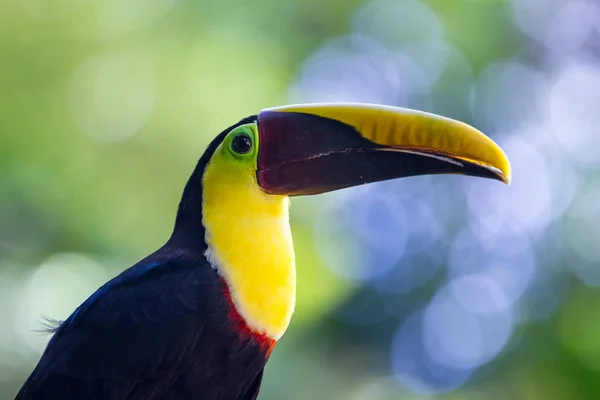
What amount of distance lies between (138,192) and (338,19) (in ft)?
8.05

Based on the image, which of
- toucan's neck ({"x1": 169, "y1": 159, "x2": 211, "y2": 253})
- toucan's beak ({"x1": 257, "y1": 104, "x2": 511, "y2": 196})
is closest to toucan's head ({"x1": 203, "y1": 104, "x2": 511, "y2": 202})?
toucan's beak ({"x1": 257, "y1": 104, "x2": 511, "y2": 196})

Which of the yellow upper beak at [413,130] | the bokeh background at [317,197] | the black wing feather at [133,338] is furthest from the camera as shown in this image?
the bokeh background at [317,197]

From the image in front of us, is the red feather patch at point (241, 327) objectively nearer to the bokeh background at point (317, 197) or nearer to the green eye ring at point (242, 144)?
the green eye ring at point (242, 144)

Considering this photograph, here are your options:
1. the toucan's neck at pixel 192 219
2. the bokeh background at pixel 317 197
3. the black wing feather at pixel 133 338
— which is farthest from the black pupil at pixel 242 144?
the bokeh background at pixel 317 197

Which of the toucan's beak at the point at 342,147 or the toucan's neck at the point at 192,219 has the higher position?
the toucan's beak at the point at 342,147

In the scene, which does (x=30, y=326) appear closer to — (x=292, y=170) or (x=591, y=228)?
(x=292, y=170)

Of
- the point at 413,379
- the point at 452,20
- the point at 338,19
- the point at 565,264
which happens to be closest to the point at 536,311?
the point at 565,264

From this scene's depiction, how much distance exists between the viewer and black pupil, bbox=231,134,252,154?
2.27 m

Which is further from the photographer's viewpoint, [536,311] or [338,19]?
[338,19]

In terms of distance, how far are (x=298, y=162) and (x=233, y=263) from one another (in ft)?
1.14

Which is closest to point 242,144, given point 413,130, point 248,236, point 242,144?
point 242,144

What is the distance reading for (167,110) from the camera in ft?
17.6

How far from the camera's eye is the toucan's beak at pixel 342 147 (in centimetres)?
224

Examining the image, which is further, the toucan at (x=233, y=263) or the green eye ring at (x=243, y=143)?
the green eye ring at (x=243, y=143)
